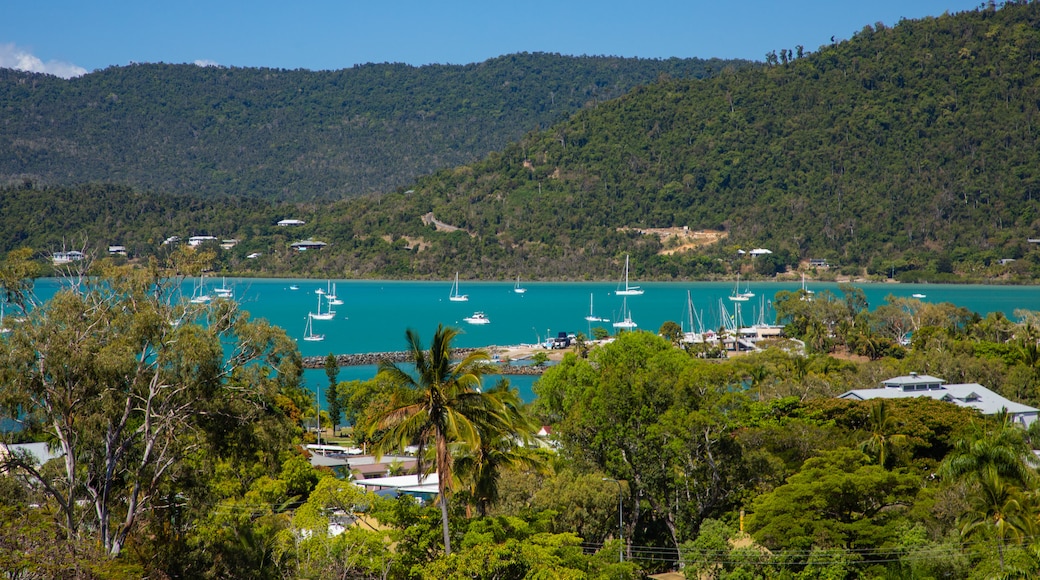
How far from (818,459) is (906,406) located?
33.1ft

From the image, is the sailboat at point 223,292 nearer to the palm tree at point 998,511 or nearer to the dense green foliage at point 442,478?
the dense green foliage at point 442,478

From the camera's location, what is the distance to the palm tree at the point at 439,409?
20.3m

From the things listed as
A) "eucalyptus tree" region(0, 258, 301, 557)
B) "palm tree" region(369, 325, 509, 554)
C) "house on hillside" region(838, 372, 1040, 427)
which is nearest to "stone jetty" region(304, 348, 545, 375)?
"house on hillside" region(838, 372, 1040, 427)

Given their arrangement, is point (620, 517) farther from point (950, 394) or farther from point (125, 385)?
point (950, 394)

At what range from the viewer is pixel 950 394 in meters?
47.1

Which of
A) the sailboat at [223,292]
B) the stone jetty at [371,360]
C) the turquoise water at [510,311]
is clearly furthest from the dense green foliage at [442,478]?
the stone jetty at [371,360]

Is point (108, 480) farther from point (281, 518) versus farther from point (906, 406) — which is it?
point (906, 406)

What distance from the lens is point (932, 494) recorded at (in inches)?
1092

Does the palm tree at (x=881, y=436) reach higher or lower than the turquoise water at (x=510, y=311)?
higher

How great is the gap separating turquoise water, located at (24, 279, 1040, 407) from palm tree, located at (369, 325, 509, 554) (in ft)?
194

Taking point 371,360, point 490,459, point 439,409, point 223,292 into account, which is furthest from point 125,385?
point 223,292

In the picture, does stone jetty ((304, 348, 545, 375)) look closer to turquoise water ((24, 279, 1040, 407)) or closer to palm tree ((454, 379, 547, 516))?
turquoise water ((24, 279, 1040, 407))

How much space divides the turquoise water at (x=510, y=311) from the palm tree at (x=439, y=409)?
59204mm

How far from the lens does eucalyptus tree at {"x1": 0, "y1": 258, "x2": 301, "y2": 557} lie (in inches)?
749
